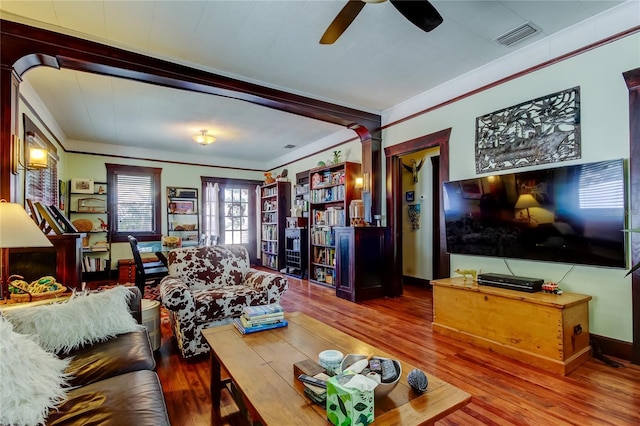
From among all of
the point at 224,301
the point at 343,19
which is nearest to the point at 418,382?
the point at 224,301

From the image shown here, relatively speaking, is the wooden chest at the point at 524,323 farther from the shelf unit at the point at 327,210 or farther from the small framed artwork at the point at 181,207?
the small framed artwork at the point at 181,207

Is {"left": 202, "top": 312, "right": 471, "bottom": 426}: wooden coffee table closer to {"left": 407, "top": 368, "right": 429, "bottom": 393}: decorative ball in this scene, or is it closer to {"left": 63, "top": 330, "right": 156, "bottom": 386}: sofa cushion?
{"left": 407, "top": 368, "right": 429, "bottom": 393}: decorative ball

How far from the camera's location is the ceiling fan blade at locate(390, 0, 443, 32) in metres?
1.88

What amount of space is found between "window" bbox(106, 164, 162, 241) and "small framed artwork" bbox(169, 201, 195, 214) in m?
0.27

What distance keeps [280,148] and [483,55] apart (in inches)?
171

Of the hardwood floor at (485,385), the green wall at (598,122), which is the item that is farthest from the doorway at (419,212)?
the hardwood floor at (485,385)

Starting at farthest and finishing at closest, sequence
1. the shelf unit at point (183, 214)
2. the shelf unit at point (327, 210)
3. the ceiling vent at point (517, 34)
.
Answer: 1. the shelf unit at point (183, 214)
2. the shelf unit at point (327, 210)
3. the ceiling vent at point (517, 34)

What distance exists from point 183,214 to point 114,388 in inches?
242

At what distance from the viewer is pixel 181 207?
6973 millimetres

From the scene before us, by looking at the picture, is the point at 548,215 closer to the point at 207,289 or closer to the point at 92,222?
the point at 207,289

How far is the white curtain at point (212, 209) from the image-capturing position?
7.27 meters

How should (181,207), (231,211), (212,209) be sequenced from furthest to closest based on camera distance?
(231,211), (212,209), (181,207)

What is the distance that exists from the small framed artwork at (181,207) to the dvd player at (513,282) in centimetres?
613

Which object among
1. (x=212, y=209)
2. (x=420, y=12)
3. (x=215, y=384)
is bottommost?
(x=215, y=384)
